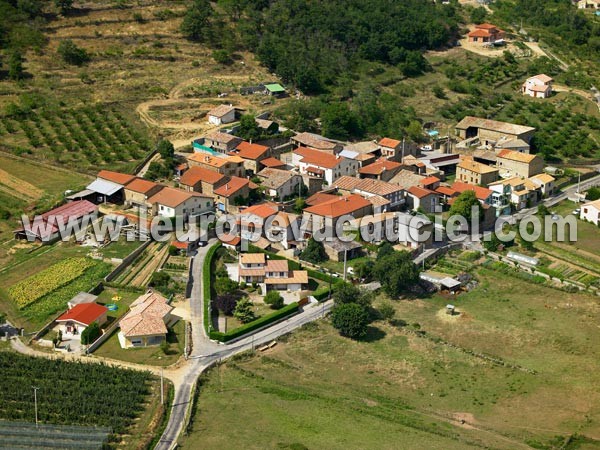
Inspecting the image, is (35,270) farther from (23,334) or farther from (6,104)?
(6,104)

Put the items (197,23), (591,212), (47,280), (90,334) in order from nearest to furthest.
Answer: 1. (90,334)
2. (47,280)
3. (591,212)
4. (197,23)

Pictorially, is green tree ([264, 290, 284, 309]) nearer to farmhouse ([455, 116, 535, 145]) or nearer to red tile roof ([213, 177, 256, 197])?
red tile roof ([213, 177, 256, 197])

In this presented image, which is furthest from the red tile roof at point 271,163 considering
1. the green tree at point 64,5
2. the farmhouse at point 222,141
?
the green tree at point 64,5

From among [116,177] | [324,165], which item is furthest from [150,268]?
[324,165]

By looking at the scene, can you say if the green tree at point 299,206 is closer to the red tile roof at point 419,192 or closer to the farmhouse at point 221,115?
the red tile roof at point 419,192

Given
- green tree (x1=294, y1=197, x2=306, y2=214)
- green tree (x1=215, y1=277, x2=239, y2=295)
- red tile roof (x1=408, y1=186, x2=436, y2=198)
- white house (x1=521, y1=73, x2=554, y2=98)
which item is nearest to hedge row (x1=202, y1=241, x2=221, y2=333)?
green tree (x1=215, y1=277, x2=239, y2=295)

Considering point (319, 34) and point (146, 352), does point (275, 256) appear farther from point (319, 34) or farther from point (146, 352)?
point (319, 34)
